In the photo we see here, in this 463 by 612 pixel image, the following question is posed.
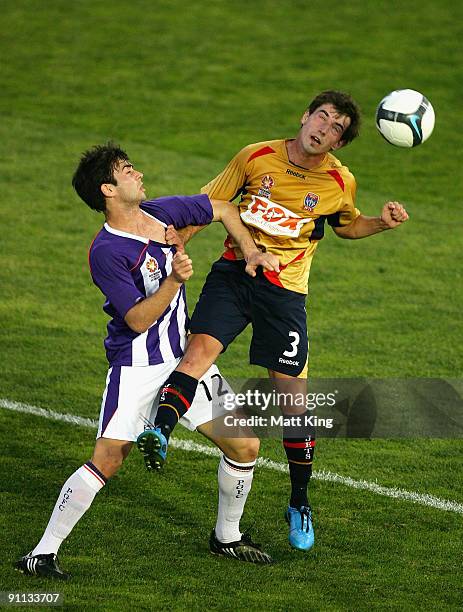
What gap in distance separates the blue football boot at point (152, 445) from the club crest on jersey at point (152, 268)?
0.79m

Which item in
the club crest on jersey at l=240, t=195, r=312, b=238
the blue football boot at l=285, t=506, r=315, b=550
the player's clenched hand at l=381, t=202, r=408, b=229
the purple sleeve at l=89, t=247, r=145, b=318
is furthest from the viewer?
the club crest on jersey at l=240, t=195, r=312, b=238

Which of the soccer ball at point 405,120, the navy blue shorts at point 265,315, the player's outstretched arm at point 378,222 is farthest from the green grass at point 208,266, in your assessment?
the soccer ball at point 405,120

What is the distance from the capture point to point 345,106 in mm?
6219

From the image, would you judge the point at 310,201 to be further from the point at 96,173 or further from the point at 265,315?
the point at 96,173

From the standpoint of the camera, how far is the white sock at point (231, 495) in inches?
229

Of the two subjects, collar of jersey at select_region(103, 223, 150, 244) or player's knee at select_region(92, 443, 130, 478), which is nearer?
player's knee at select_region(92, 443, 130, 478)

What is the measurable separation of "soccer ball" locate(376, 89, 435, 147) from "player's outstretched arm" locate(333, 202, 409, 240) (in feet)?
2.11

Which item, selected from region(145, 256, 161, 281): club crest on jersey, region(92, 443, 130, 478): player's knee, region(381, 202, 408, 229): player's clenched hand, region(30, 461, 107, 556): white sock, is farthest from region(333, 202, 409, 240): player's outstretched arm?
region(30, 461, 107, 556): white sock

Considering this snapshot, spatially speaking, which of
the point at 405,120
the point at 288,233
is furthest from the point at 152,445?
the point at 405,120

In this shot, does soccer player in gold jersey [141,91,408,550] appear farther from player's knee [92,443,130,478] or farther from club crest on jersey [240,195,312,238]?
player's knee [92,443,130,478]

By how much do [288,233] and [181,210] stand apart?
726mm

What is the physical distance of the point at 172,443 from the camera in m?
7.46

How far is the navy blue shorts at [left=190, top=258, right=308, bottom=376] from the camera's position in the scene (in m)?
6.22

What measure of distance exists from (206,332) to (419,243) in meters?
6.02
